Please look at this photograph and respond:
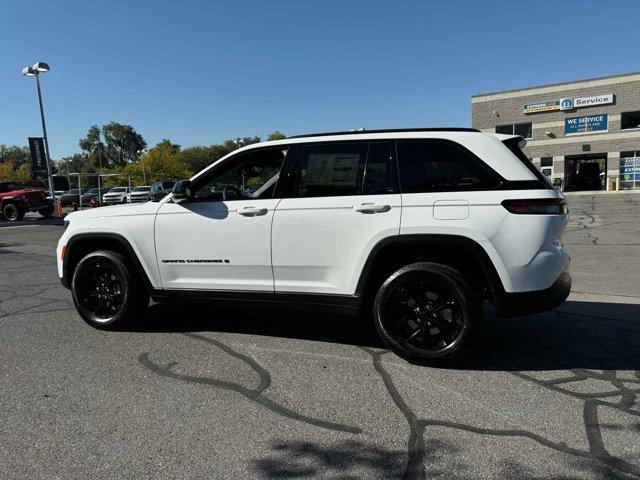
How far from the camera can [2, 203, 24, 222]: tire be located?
2437 cm

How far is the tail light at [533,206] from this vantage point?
3703mm

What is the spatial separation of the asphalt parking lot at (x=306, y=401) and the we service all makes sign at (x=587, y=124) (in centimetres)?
3398

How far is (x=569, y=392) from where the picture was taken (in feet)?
11.6

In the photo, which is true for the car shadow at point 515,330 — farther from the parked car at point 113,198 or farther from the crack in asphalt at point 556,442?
the parked car at point 113,198

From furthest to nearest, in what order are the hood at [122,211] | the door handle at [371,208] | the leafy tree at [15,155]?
1. the leafy tree at [15,155]
2. the hood at [122,211]
3. the door handle at [371,208]

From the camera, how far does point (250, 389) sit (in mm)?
3639

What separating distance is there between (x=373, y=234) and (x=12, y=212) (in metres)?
25.7

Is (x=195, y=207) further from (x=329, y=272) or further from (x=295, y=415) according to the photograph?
(x=295, y=415)

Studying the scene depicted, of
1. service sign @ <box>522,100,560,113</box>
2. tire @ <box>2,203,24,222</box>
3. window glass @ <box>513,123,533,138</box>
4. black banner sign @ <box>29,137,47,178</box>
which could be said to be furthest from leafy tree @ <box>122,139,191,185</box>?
service sign @ <box>522,100,560,113</box>

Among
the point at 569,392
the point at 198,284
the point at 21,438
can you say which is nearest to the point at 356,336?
the point at 198,284

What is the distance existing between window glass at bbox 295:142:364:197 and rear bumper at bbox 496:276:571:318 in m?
1.45

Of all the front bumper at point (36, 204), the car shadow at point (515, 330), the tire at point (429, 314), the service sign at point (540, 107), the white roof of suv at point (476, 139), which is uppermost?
the service sign at point (540, 107)

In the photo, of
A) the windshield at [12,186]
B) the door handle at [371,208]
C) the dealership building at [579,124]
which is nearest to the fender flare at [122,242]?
the door handle at [371,208]

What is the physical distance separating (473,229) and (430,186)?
490 millimetres
